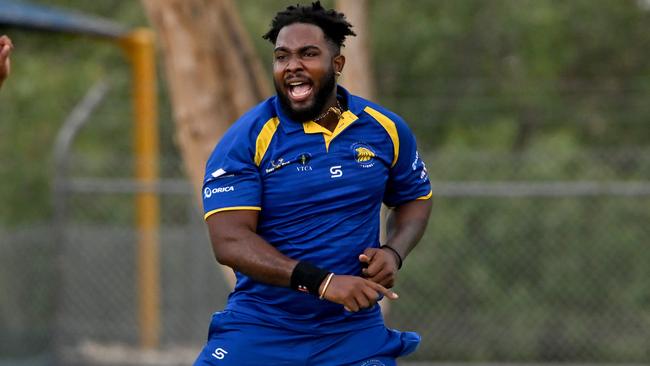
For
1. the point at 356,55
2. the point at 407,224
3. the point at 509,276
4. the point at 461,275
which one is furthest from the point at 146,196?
the point at 407,224

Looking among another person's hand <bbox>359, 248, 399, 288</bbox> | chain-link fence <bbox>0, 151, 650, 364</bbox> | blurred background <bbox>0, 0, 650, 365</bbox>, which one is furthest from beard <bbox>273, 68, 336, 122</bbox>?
Result: chain-link fence <bbox>0, 151, 650, 364</bbox>

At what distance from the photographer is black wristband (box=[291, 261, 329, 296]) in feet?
14.8

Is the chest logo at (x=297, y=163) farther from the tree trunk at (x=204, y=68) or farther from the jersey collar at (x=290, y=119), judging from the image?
the tree trunk at (x=204, y=68)

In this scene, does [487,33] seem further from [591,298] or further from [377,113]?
[377,113]

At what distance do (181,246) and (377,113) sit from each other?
5.69m

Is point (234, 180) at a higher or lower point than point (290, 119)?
lower

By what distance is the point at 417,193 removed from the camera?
5.19 meters

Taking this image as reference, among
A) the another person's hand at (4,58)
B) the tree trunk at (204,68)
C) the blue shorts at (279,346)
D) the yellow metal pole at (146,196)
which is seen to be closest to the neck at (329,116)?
the blue shorts at (279,346)

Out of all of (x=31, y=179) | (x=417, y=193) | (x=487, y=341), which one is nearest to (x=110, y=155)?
(x=31, y=179)

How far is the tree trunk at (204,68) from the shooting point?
24.0 feet

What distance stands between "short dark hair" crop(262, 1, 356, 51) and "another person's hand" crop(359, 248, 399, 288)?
78 centimetres

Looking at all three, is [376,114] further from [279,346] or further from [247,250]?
[279,346]

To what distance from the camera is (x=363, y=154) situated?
4.85 metres

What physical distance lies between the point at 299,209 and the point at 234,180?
0.27m
